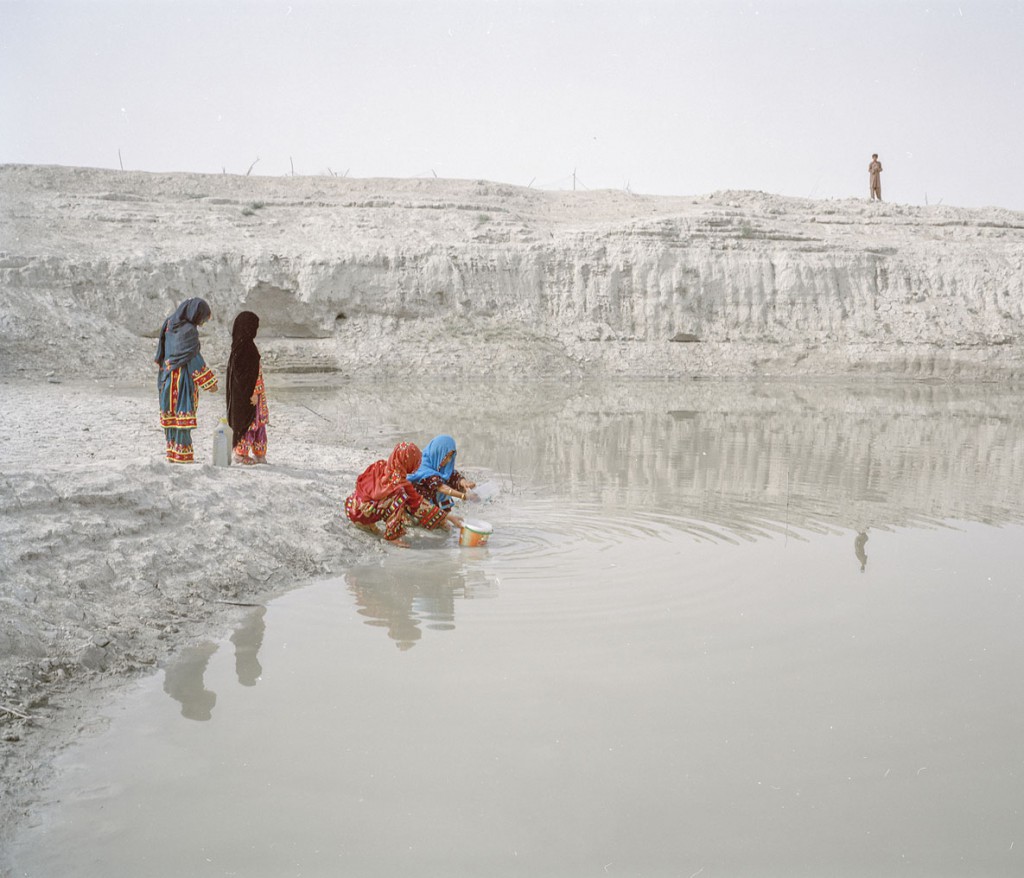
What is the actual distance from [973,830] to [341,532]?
4.60 m

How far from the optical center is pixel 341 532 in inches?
273

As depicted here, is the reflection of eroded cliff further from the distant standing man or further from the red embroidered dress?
the distant standing man

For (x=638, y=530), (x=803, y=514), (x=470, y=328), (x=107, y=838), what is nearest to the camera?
(x=107, y=838)

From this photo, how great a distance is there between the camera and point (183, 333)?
7.62 metres

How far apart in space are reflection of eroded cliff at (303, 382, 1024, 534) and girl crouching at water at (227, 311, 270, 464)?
246 centimetres

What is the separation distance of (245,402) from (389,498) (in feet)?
6.69

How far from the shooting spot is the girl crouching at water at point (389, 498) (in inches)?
277

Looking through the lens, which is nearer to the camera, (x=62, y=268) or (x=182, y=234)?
(x=62, y=268)

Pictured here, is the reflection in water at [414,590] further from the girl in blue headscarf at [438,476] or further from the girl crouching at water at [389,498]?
the girl in blue headscarf at [438,476]

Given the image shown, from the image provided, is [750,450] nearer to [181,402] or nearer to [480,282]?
[181,402]

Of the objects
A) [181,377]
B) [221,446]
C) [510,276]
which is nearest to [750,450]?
[221,446]

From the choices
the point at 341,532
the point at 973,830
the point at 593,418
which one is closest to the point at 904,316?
the point at 593,418

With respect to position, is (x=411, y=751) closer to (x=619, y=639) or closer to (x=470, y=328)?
(x=619, y=639)

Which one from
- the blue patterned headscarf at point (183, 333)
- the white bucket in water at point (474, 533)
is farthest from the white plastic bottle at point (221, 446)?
the white bucket in water at point (474, 533)
